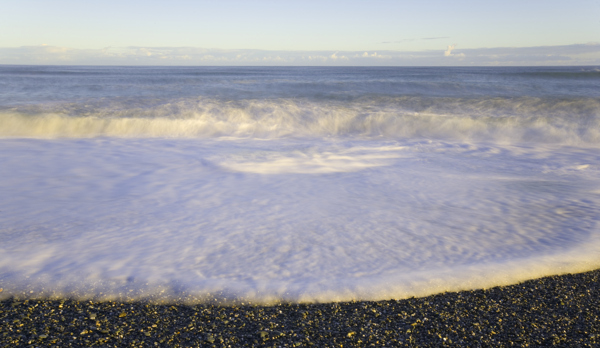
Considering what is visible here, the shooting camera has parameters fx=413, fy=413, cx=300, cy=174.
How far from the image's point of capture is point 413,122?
9359 millimetres

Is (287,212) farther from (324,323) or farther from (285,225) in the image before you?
(324,323)

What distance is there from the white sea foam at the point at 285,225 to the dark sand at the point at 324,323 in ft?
0.41

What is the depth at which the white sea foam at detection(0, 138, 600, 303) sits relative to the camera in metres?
2.35

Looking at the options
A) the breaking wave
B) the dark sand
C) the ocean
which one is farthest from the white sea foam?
the breaking wave

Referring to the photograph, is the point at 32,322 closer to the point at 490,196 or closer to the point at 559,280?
the point at 559,280

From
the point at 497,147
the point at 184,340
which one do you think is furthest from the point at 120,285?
the point at 497,147

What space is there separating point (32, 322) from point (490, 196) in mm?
3772

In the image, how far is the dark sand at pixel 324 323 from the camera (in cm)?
181

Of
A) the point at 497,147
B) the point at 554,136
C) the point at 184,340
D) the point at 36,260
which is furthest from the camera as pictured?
the point at 554,136

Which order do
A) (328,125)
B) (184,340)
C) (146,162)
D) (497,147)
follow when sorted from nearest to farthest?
(184,340) → (146,162) → (497,147) → (328,125)

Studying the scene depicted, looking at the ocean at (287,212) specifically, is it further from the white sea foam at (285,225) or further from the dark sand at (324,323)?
the dark sand at (324,323)

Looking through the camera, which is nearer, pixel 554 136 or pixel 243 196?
pixel 243 196

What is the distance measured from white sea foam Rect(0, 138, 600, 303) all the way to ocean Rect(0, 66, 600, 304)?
0.05 ft

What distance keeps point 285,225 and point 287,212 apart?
31 cm
